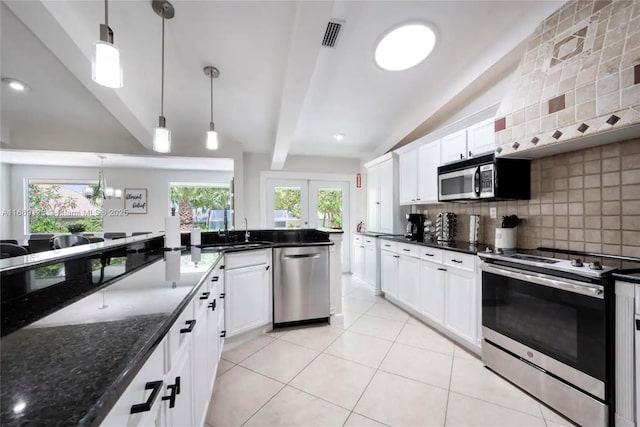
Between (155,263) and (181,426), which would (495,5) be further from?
(181,426)

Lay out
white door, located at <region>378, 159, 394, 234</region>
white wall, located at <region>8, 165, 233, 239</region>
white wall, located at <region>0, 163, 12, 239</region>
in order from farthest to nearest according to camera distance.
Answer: white wall, located at <region>8, 165, 233, 239</region>, white wall, located at <region>0, 163, 12, 239</region>, white door, located at <region>378, 159, 394, 234</region>

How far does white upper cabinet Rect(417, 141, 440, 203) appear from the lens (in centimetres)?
317

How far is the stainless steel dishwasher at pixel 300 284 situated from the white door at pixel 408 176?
1.50 metres

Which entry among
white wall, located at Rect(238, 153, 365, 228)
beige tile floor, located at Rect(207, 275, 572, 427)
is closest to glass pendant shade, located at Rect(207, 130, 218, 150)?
beige tile floor, located at Rect(207, 275, 572, 427)

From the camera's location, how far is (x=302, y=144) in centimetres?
465

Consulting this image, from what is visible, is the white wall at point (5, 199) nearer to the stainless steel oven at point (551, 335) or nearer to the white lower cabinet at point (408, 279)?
the white lower cabinet at point (408, 279)

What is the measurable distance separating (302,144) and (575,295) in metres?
3.95

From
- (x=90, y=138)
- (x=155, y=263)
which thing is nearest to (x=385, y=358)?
(x=155, y=263)

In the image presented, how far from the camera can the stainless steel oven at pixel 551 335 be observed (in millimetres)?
1457

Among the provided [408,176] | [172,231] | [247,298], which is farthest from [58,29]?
[408,176]

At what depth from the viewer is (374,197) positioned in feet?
15.0

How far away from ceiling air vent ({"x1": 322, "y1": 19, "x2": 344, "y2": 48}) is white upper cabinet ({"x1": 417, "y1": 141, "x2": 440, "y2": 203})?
1.63m

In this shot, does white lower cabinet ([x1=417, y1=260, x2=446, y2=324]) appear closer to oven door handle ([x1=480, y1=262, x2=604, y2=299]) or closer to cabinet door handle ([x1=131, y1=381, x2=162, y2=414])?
oven door handle ([x1=480, y1=262, x2=604, y2=299])

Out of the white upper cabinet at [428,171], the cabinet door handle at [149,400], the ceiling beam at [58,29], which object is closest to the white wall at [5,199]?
the ceiling beam at [58,29]
